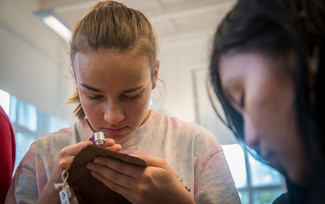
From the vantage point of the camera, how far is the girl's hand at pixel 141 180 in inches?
33.6

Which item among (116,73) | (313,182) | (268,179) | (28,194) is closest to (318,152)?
(313,182)

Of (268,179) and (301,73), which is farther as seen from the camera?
(268,179)

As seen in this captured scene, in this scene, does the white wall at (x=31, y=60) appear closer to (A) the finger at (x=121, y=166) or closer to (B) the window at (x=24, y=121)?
(B) the window at (x=24, y=121)

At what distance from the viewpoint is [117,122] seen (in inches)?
40.1

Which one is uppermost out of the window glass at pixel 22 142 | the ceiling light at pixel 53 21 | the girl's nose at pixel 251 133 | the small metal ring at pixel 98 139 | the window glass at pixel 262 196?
the ceiling light at pixel 53 21

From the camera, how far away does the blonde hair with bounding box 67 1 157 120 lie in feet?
3.39

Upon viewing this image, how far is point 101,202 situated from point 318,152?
1.85ft

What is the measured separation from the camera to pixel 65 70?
449 centimetres

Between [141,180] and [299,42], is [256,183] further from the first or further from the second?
[299,42]

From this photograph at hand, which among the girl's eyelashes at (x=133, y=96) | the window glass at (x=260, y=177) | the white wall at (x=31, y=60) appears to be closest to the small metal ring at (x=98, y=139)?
the girl's eyelashes at (x=133, y=96)

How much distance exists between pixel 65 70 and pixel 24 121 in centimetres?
82

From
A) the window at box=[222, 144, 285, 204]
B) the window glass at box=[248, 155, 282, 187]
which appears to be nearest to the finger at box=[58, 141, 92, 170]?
the window at box=[222, 144, 285, 204]

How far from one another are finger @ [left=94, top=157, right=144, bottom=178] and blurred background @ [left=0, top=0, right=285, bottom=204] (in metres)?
2.70

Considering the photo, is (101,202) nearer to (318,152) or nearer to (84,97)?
(84,97)
